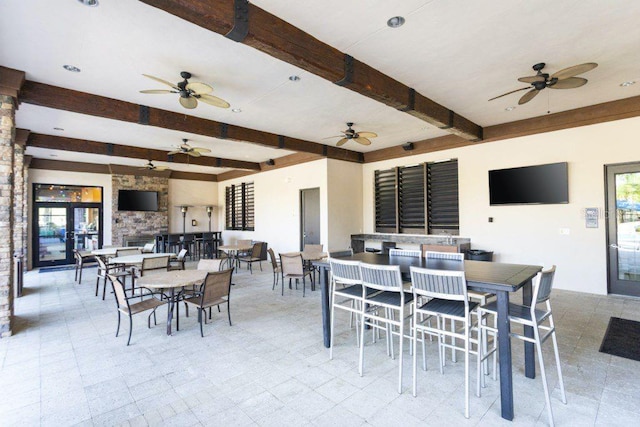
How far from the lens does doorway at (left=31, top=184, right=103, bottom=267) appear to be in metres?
8.99

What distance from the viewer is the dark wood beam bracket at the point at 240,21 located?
248cm

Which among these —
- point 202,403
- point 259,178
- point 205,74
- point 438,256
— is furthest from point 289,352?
point 259,178

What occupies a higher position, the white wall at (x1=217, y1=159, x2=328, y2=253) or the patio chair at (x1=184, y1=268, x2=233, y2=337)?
the white wall at (x1=217, y1=159, x2=328, y2=253)

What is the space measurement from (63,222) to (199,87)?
8.72 m

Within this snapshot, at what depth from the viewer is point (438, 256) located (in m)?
3.45

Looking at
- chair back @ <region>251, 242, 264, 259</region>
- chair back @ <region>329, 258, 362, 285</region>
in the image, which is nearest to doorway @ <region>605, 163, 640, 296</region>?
chair back @ <region>329, 258, 362, 285</region>

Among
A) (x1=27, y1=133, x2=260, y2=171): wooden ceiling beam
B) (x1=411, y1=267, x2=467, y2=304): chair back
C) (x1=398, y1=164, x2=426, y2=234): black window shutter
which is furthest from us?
(x1=398, y1=164, x2=426, y2=234): black window shutter

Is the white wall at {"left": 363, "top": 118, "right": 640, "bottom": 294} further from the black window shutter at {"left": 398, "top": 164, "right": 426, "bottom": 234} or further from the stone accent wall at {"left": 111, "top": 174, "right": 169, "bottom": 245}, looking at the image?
the stone accent wall at {"left": 111, "top": 174, "right": 169, "bottom": 245}

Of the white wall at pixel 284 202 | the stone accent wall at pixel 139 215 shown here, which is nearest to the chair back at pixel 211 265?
the white wall at pixel 284 202

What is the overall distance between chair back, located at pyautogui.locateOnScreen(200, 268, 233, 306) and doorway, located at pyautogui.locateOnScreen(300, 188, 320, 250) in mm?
4558

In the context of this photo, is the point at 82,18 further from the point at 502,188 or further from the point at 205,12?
the point at 502,188

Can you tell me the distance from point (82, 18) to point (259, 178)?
763 cm

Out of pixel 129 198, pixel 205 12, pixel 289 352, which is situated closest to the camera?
pixel 205 12

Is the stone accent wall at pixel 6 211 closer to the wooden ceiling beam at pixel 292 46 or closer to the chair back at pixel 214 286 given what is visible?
the chair back at pixel 214 286
